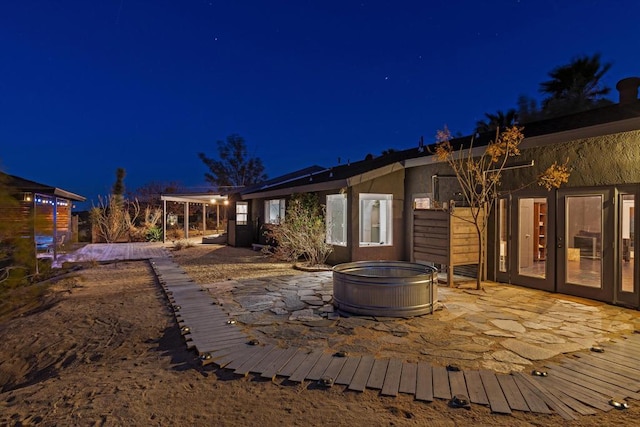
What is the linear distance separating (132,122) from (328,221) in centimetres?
6657

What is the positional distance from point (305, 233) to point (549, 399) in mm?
7515

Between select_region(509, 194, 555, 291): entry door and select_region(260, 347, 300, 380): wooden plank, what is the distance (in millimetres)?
5658

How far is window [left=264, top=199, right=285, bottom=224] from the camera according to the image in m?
13.9

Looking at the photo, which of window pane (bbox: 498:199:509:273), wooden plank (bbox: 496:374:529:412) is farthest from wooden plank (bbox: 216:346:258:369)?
window pane (bbox: 498:199:509:273)

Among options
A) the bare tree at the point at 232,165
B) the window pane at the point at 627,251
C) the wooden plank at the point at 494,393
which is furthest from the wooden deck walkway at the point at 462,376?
the bare tree at the point at 232,165

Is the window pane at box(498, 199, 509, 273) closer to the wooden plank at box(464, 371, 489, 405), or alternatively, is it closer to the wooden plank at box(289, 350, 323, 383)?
the wooden plank at box(464, 371, 489, 405)

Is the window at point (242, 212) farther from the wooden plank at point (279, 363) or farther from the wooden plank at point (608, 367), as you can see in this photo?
the wooden plank at point (608, 367)

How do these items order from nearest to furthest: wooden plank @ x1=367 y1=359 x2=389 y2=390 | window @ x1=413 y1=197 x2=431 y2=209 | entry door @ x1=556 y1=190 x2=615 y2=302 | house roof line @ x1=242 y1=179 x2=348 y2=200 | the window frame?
wooden plank @ x1=367 y1=359 x2=389 y2=390
entry door @ x1=556 y1=190 x2=615 y2=302
house roof line @ x1=242 y1=179 x2=348 y2=200
window @ x1=413 y1=197 x2=431 y2=209
the window frame

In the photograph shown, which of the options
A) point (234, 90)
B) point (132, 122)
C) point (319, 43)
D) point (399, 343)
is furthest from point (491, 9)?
point (132, 122)

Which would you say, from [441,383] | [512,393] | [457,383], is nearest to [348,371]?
[441,383]

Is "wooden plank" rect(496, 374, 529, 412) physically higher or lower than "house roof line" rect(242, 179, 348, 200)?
lower

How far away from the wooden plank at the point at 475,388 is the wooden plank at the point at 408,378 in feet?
1.46

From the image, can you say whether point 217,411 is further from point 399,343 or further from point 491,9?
point 491,9

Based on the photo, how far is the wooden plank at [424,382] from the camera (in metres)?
2.91
